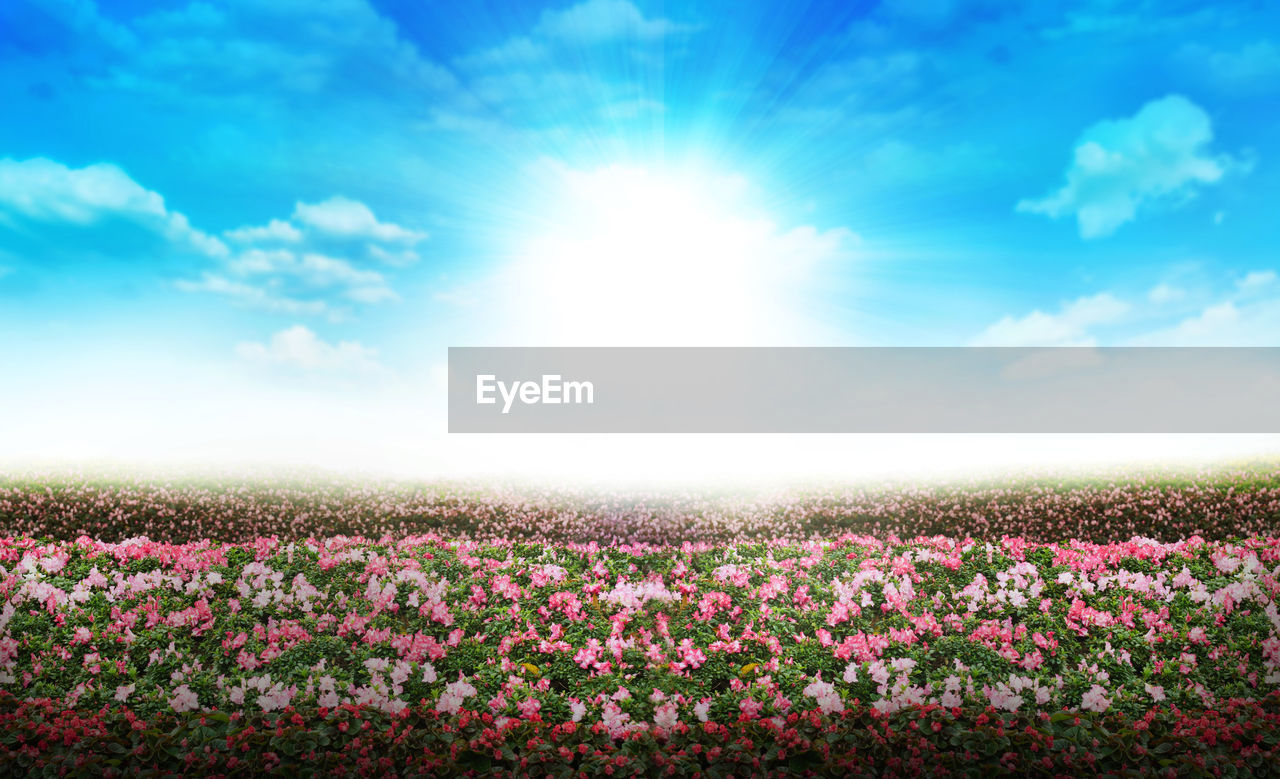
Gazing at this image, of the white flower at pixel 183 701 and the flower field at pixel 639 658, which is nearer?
the flower field at pixel 639 658

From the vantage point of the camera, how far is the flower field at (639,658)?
5.10 m

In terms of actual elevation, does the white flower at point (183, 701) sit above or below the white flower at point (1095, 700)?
above

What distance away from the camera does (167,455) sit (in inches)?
727

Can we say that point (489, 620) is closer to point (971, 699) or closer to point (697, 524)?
point (971, 699)

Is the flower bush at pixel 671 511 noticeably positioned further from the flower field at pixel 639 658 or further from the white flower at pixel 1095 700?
the white flower at pixel 1095 700

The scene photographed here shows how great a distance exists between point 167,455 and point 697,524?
13394mm

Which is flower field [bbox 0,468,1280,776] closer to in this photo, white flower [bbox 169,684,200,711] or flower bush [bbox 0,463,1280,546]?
white flower [bbox 169,684,200,711]

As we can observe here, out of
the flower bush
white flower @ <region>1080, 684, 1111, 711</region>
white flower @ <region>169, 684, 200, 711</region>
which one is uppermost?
the flower bush

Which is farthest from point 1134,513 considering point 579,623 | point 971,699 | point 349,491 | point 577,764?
point 349,491

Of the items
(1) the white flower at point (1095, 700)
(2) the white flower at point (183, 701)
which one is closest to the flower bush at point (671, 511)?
(1) the white flower at point (1095, 700)

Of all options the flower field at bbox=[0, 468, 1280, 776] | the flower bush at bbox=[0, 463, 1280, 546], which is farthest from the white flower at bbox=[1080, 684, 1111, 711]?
the flower bush at bbox=[0, 463, 1280, 546]

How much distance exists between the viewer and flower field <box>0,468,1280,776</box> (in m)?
5.10

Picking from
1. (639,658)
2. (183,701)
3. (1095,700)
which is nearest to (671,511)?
(639,658)

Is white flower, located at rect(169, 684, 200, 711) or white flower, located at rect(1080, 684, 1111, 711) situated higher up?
white flower, located at rect(169, 684, 200, 711)
